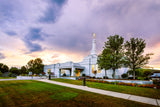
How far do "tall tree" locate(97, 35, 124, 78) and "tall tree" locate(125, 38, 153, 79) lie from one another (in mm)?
1657

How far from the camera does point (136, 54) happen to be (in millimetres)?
22797

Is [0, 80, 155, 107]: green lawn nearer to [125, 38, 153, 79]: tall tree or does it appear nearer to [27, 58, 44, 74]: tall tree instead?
[125, 38, 153, 79]: tall tree

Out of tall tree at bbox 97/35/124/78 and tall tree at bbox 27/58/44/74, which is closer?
tall tree at bbox 97/35/124/78

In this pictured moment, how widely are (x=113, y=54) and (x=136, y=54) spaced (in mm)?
5285

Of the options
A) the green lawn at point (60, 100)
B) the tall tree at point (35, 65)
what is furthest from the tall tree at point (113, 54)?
the tall tree at point (35, 65)

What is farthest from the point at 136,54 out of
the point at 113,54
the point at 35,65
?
the point at 35,65

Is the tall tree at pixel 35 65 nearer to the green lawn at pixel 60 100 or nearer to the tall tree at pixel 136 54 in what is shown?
the tall tree at pixel 136 54

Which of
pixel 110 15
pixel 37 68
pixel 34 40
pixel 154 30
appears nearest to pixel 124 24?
pixel 110 15

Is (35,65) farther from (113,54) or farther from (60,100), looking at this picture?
(60,100)

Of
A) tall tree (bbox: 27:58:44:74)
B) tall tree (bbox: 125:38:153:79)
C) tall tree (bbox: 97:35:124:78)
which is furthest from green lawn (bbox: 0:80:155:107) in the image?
tall tree (bbox: 27:58:44:74)

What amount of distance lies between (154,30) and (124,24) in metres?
5.34

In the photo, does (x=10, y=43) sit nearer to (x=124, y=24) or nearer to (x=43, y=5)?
(x=43, y=5)

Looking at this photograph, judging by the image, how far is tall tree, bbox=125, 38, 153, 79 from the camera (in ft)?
73.2

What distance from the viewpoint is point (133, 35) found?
24031 millimetres
